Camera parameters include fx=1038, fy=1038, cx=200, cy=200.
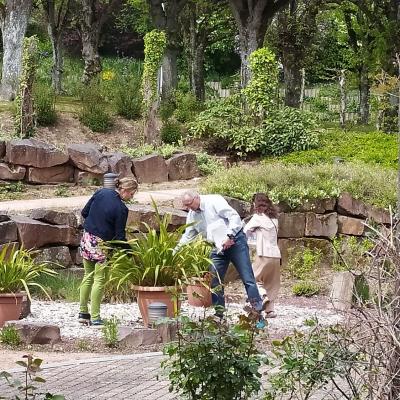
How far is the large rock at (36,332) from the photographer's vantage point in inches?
355

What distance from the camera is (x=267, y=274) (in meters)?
11.8

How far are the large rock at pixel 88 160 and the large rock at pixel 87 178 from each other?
93 mm

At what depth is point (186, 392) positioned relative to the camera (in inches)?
213

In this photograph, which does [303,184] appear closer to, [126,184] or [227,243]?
[227,243]

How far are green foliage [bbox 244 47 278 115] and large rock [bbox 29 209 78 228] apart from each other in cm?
911

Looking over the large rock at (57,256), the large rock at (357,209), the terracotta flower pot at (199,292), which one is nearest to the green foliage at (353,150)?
the large rock at (357,209)

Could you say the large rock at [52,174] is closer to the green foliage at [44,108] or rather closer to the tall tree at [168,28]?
the green foliage at [44,108]

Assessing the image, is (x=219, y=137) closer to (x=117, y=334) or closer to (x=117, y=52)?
(x=117, y=334)

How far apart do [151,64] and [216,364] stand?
1663cm

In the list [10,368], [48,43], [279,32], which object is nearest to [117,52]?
→ [48,43]

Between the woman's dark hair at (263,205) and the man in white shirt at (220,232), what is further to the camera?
the woman's dark hair at (263,205)

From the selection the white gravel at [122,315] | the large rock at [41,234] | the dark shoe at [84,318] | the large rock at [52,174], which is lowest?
the white gravel at [122,315]

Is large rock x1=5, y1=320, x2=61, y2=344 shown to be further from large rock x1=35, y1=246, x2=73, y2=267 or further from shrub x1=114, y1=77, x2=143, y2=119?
shrub x1=114, y1=77, x2=143, y2=119

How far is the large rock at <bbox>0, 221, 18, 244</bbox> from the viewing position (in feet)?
42.5
